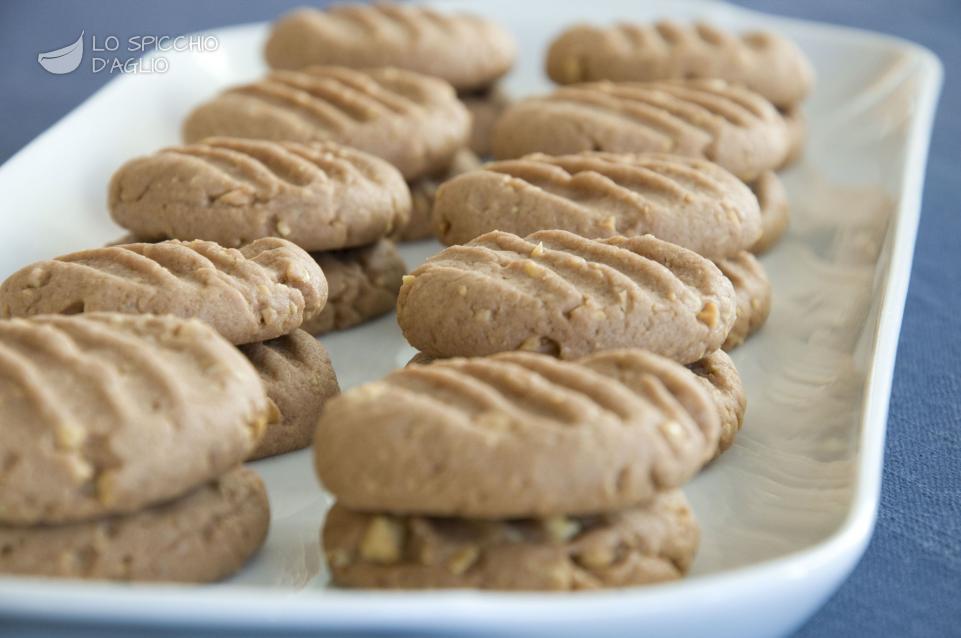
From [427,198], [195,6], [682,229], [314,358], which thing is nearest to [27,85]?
[195,6]

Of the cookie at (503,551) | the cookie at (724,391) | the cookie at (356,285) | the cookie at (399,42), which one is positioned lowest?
the cookie at (356,285)

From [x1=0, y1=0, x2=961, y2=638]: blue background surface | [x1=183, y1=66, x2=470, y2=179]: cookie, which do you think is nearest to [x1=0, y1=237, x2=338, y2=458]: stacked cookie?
[x1=0, y1=0, x2=961, y2=638]: blue background surface

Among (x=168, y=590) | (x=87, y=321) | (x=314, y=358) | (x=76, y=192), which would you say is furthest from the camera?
(x=76, y=192)

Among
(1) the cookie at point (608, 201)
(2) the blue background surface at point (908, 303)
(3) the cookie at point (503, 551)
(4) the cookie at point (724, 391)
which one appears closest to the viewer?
(3) the cookie at point (503, 551)

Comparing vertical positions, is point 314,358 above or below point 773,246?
above

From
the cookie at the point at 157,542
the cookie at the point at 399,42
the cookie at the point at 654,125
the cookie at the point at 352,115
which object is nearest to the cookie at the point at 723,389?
the cookie at the point at 157,542

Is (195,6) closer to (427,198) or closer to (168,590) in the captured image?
(427,198)

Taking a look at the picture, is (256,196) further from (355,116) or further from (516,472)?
(516,472)

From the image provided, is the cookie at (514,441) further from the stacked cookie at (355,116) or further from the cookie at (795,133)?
the cookie at (795,133)
